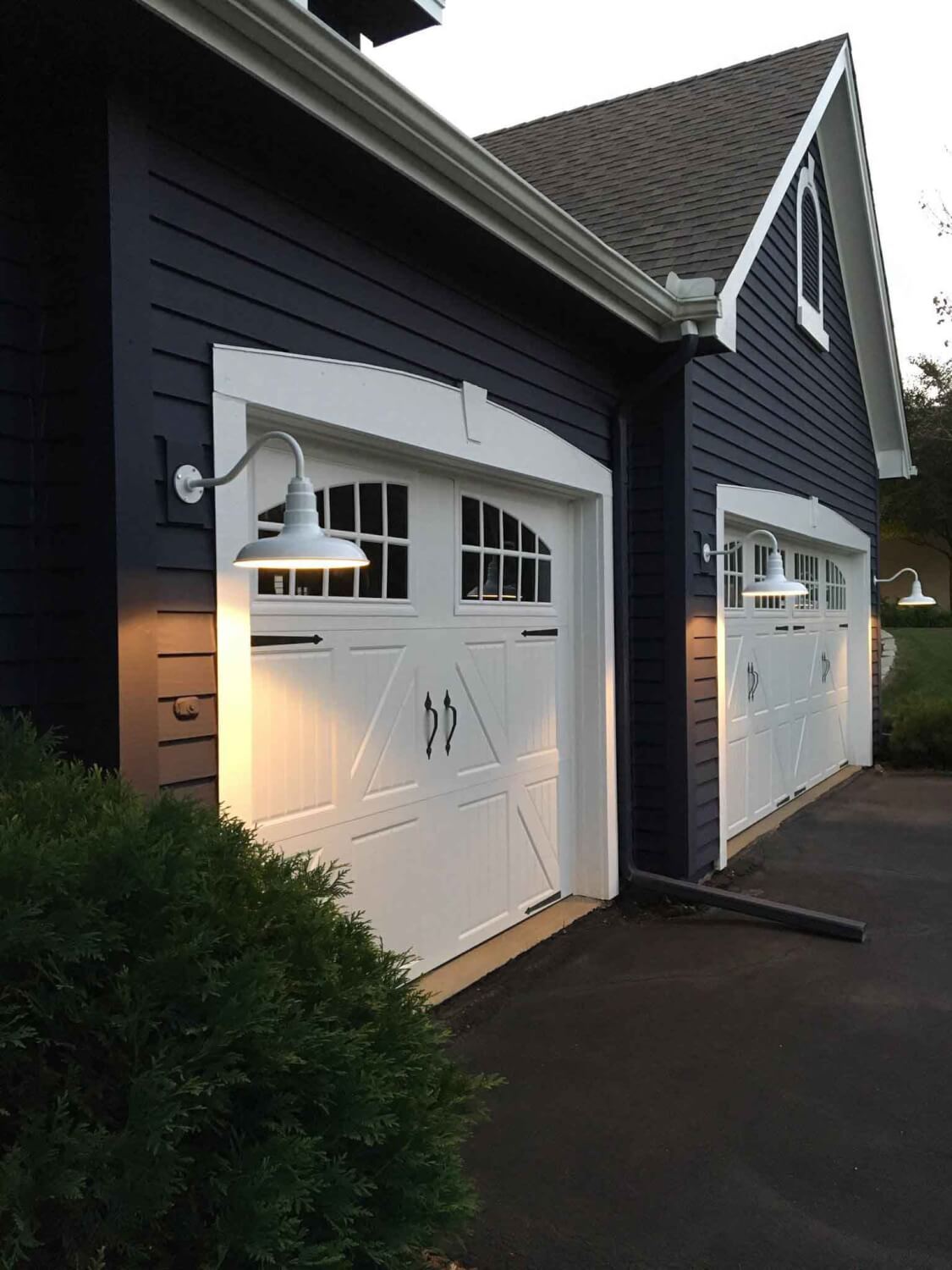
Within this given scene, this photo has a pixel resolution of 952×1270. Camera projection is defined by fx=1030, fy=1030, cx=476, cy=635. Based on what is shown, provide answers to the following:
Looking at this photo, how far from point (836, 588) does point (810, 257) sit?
11.0ft

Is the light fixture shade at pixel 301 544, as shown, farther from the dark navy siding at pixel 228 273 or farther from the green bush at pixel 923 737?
the green bush at pixel 923 737

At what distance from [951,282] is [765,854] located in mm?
15191

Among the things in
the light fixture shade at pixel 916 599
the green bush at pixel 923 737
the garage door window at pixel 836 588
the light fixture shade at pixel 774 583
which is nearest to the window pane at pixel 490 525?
the light fixture shade at pixel 774 583

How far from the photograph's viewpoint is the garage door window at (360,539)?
3.69 meters

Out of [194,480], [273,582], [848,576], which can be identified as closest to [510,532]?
[273,582]

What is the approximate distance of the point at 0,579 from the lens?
2822 millimetres

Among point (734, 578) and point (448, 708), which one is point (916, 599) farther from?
point (448, 708)

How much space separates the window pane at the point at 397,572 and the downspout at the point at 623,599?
6.11ft

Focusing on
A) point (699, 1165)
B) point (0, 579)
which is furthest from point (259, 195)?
point (699, 1165)

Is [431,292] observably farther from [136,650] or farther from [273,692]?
[136,650]

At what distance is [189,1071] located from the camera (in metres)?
1.75

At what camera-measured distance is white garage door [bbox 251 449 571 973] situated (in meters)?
3.73

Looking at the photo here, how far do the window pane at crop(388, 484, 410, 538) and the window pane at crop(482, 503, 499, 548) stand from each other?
67cm

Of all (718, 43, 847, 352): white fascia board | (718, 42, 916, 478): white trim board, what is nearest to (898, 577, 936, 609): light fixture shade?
(718, 42, 916, 478): white trim board
